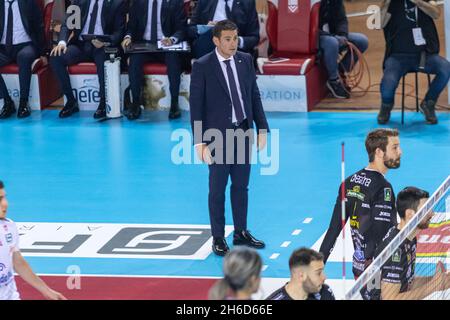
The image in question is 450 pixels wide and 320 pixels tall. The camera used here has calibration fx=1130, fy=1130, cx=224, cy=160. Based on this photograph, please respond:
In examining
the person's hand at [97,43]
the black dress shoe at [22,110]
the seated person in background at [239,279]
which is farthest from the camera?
the black dress shoe at [22,110]

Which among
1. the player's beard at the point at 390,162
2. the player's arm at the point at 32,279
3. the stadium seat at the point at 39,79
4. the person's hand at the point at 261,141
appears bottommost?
the stadium seat at the point at 39,79

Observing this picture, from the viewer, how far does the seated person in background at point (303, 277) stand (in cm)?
748

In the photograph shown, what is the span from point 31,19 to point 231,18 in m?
3.37

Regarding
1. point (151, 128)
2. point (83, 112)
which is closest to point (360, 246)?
point (151, 128)

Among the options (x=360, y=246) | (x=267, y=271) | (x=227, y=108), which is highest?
(x=227, y=108)

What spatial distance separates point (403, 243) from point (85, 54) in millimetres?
10810

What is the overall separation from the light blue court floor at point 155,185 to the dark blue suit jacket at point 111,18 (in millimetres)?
1336

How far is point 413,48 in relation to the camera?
54.1 feet

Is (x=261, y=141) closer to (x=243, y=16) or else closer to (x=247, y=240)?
(x=247, y=240)

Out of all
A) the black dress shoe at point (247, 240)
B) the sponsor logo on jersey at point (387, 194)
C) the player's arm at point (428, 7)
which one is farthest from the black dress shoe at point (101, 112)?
the sponsor logo on jersey at point (387, 194)

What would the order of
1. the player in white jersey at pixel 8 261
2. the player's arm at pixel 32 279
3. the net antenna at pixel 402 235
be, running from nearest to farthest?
the net antenna at pixel 402 235 < the player's arm at pixel 32 279 < the player in white jersey at pixel 8 261

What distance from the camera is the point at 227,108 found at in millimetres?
11289

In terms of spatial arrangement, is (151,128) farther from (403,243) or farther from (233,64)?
(403,243)

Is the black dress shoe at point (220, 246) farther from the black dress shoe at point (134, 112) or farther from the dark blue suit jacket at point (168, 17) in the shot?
the dark blue suit jacket at point (168, 17)
